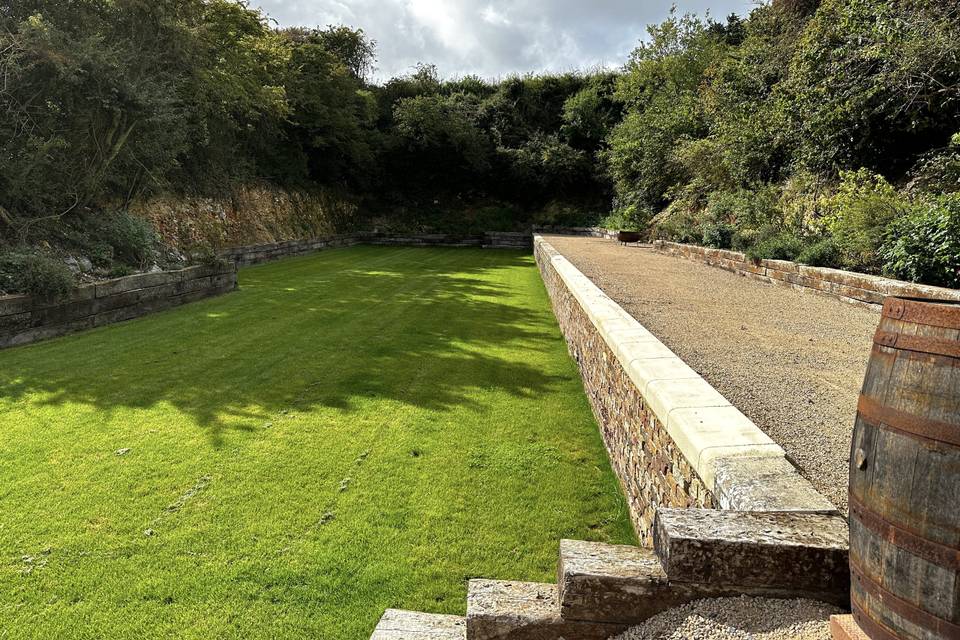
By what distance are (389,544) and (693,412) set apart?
162 cm

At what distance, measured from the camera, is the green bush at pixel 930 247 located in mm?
5195

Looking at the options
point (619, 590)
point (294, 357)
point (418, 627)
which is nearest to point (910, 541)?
point (619, 590)

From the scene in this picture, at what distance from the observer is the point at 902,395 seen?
1.28 meters

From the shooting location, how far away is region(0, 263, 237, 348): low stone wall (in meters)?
6.01

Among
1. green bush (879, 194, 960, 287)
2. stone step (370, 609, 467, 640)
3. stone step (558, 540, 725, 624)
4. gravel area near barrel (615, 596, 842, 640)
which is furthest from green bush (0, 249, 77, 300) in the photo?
green bush (879, 194, 960, 287)

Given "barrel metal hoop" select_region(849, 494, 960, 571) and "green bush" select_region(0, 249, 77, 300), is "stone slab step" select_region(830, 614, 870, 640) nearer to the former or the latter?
"barrel metal hoop" select_region(849, 494, 960, 571)

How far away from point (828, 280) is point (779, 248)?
5.72 feet

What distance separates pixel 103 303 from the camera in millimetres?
7129

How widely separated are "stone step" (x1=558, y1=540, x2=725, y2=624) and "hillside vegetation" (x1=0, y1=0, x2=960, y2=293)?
554 centimetres

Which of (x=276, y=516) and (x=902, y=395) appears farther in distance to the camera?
(x=276, y=516)

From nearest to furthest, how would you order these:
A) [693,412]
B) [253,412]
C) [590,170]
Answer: [693,412] → [253,412] → [590,170]

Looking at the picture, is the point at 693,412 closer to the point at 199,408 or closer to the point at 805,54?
the point at 199,408

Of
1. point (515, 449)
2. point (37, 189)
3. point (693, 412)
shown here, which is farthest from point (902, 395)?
point (37, 189)

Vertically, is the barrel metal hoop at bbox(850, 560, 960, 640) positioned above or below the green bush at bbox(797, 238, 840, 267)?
below
